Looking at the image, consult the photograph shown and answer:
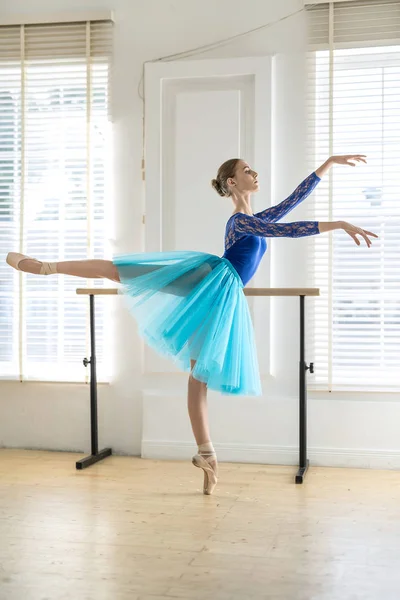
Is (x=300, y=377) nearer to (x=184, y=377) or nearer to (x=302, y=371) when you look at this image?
(x=302, y=371)

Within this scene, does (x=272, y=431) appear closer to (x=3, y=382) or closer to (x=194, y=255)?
(x=194, y=255)

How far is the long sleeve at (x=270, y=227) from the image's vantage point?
3178 millimetres

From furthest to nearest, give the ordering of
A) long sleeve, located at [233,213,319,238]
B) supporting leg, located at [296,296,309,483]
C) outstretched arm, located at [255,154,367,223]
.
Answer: supporting leg, located at [296,296,309,483], outstretched arm, located at [255,154,367,223], long sleeve, located at [233,213,319,238]

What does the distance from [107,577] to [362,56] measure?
2.99 meters

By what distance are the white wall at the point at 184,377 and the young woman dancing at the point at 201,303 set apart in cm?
77

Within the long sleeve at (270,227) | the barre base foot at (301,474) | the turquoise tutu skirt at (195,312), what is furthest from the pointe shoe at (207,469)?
the long sleeve at (270,227)

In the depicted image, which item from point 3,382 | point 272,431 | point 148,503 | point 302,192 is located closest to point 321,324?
point 272,431

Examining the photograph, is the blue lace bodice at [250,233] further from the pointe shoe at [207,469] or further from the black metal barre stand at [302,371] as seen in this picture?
the pointe shoe at [207,469]

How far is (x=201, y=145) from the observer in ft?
14.0

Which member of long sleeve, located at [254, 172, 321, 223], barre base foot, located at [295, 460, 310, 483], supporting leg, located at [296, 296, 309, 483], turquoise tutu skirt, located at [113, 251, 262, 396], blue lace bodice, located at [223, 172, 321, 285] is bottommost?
barre base foot, located at [295, 460, 310, 483]

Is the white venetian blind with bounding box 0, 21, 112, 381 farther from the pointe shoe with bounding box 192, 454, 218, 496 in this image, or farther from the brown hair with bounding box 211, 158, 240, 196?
the pointe shoe with bounding box 192, 454, 218, 496

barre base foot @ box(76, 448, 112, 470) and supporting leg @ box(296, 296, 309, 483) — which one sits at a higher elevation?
supporting leg @ box(296, 296, 309, 483)

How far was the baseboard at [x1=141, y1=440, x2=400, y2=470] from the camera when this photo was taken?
4.04m

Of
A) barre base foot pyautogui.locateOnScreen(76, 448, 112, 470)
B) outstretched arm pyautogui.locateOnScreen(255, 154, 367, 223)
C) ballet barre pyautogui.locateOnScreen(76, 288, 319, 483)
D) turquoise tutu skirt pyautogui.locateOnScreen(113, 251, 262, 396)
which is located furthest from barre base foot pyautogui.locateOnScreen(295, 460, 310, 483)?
outstretched arm pyautogui.locateOnScreen(255, 154, 367, 223)
